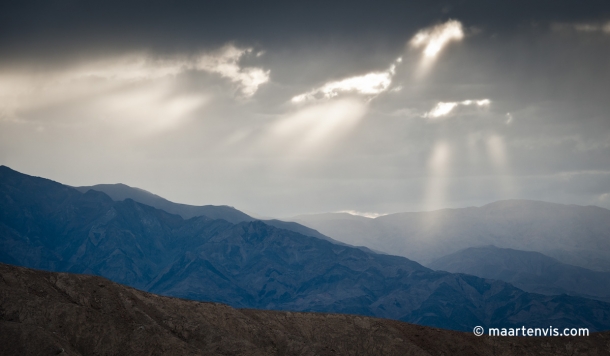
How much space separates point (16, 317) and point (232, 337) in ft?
136

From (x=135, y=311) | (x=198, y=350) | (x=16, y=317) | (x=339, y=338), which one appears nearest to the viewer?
(x=16, y=317)

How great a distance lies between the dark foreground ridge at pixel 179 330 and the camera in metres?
102

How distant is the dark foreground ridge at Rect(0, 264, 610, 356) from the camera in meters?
102

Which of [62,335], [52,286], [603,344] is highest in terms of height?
[603,344]

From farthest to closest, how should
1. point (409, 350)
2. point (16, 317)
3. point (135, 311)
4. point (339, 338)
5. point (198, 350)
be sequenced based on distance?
point (339, 338) → point (409, 350) → point (135, 311) → point (198, 350) → point (16, 317)

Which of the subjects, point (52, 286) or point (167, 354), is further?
point (52, 286)

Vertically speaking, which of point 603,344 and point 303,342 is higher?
point 603,344

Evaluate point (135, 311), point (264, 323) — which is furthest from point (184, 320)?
point (264, 323)

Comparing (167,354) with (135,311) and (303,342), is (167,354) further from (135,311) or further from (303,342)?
(303,342)

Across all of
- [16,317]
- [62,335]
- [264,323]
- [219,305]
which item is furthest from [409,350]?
[16,317]

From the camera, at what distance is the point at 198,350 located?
107812 mm

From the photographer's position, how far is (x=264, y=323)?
134375mm

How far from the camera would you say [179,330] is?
118688mm

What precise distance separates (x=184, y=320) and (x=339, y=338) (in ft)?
130
